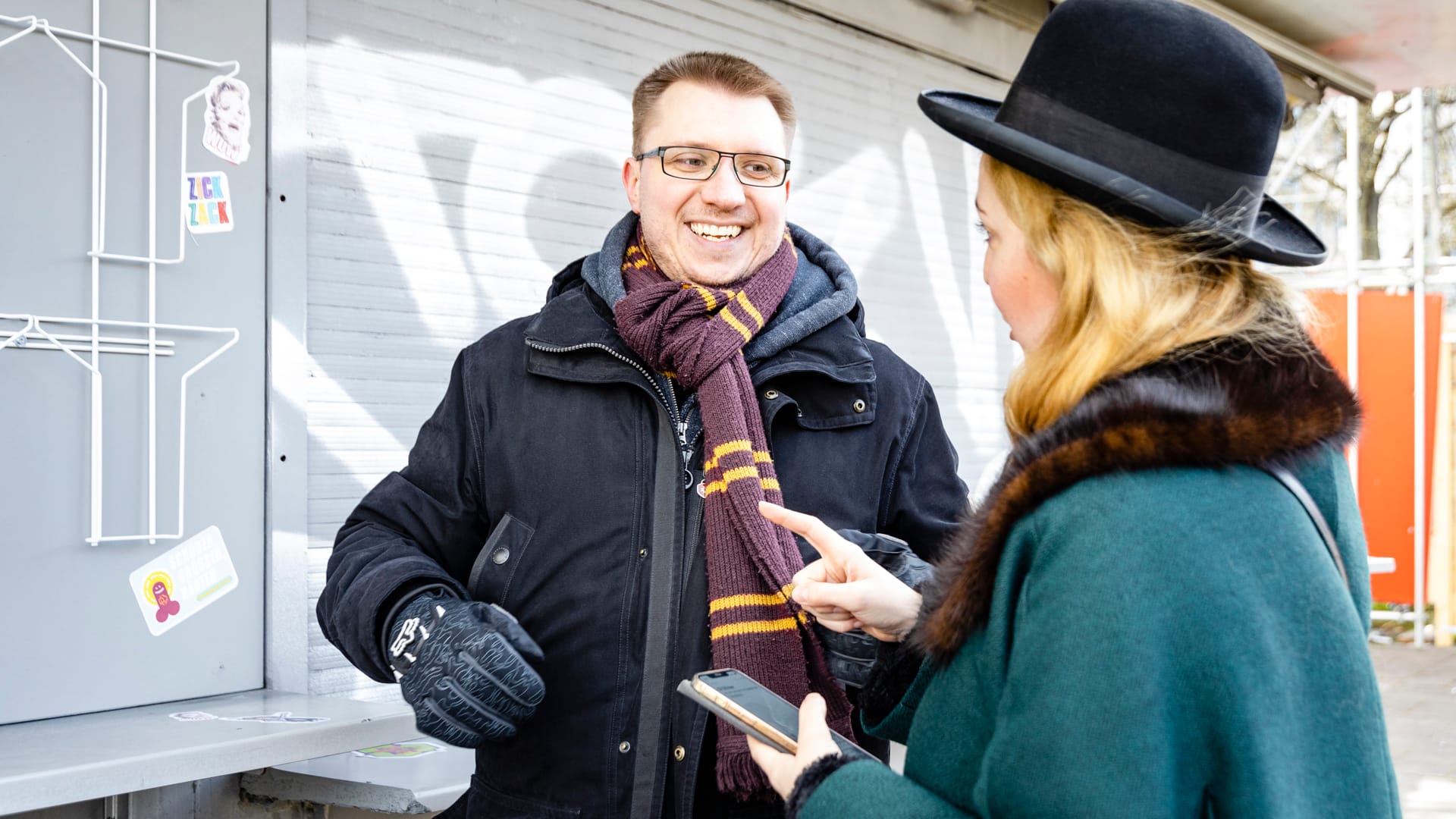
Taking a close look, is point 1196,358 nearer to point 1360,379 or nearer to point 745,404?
point 745,404

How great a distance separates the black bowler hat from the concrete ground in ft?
12.6

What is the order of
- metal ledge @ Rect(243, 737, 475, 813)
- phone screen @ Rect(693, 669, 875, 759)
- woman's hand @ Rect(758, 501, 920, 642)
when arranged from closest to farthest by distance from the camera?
phone screen @ Rect(693, 669, 875, 759), woman's hand @ Rect(758, 501, 920, 642), metal ledge @ Rect(243, 737, 475, 813)

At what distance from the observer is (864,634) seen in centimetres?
208

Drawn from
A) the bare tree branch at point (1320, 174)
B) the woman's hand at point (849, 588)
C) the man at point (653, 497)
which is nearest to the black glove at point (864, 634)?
the man at point (653, 497)

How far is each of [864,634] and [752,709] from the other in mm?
537

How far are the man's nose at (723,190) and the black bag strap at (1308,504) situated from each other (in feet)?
4.33

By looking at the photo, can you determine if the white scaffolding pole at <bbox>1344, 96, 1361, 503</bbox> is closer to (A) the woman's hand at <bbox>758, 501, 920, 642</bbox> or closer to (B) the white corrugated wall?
(B) the white corrugated wall

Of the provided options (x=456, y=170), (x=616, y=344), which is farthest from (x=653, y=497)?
(x=456, y=170)

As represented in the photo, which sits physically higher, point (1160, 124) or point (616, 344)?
point (1160, 124)

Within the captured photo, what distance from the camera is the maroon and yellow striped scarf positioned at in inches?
82.8

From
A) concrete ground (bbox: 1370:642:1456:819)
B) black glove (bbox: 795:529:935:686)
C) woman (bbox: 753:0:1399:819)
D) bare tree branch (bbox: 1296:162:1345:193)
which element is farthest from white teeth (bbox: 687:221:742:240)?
bare tree branch (bbox: 1296:162:1345:193)

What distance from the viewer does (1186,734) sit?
1.15 meters

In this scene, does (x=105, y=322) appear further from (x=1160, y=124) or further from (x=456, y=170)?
(x=1160, y=124)

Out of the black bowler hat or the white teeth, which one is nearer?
the black bowler hat
